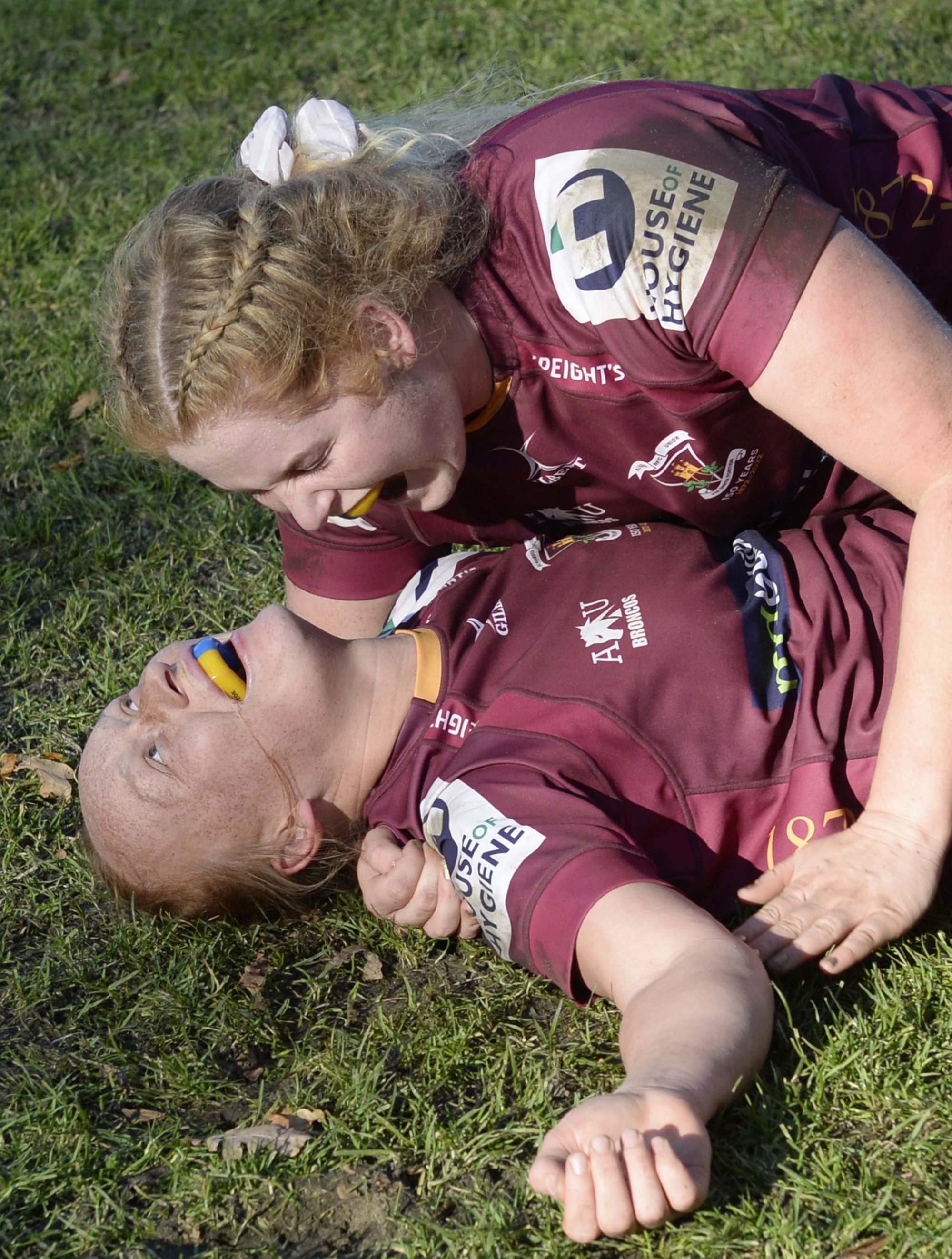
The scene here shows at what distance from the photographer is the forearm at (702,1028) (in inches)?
80.0

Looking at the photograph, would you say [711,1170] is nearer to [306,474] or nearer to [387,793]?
[387,793]

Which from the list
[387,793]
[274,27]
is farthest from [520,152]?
[274,27]

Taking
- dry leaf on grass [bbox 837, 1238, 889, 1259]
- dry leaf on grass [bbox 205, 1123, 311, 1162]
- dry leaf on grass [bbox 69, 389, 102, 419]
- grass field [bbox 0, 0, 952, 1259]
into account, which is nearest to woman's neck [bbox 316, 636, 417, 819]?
grass field [bbox 0, 0, 952, 1259]

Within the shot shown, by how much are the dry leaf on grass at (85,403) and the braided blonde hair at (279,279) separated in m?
1.73

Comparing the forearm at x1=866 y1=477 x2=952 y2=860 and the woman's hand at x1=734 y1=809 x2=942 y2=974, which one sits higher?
the forearm at x1=866 y1=477 x2=952 y2=860

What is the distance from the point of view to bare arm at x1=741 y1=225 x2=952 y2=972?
2.26 meters

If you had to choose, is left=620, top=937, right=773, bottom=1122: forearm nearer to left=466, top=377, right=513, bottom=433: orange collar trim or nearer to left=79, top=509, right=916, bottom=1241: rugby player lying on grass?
left=79, top=509, right=916, bottom=1241: rugby player lying on grass

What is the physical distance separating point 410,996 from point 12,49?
212 inches

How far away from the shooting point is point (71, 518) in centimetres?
401

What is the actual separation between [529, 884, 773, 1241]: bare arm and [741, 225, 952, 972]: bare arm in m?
0.23

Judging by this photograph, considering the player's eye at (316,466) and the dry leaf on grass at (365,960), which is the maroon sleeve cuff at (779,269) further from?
the dry leaf on grass at (365,960)

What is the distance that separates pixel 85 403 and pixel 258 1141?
274 cm

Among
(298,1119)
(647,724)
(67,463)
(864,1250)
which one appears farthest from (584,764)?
(67,463)

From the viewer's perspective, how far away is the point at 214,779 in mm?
2824
